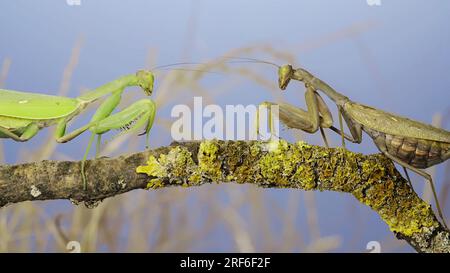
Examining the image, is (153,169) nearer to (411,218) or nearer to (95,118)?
(95,118)

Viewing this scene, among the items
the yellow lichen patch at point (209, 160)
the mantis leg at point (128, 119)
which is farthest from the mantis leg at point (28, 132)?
the yellow lichen patch at point (209, 160)

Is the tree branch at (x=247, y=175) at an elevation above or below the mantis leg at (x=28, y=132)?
below

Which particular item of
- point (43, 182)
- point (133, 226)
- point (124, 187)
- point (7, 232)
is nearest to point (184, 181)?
point (124, 187)

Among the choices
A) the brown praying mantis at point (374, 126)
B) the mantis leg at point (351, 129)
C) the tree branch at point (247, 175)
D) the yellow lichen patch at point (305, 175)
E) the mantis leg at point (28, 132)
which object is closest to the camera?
the tree branch at point (247, 175)

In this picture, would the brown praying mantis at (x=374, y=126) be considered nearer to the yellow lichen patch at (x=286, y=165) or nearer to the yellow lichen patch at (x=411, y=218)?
the yellow lichen patch at (x=411, y=218)

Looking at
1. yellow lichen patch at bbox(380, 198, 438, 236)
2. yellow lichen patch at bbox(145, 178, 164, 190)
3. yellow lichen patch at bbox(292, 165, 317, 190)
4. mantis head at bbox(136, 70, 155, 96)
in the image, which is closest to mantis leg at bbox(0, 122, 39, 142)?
mantis head at bbox(136, 70, 155, 96)

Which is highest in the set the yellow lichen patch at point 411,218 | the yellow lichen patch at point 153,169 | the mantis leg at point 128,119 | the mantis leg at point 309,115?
the mantis leg at point 309,115

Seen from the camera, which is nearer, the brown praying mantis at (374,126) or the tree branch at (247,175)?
the tree branch at (247,175)

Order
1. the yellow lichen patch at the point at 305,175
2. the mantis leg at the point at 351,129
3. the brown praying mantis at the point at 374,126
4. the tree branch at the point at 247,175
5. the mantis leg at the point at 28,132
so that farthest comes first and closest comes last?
the mantis leg at the point at 351,129 < the brown praying mantis at the point at 374,126 < the mantis leg at the point at 28,132 < the yellow lichen patch at the point at 305,175 < the tree branch at the point at 247,175
